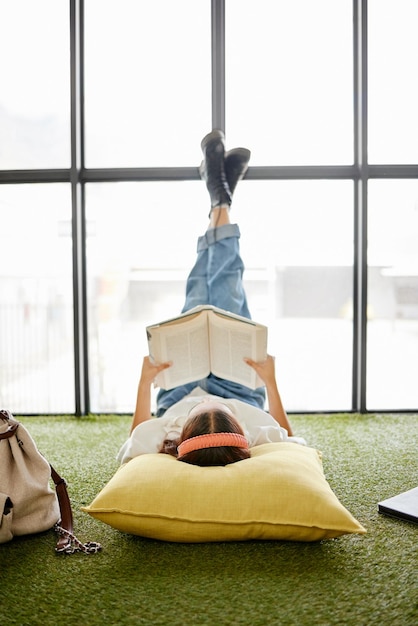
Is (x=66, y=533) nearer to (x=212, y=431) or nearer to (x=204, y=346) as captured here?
(x=212, y=431)

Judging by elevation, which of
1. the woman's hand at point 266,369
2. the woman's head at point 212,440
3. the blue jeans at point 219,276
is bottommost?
the woman's head at point 212,440

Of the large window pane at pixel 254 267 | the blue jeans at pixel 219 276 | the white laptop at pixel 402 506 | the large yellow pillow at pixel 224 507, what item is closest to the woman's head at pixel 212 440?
the large yellow pillow at pixel 224 507

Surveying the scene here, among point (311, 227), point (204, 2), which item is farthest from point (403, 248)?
point (204, 2)

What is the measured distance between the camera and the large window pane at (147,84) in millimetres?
2770

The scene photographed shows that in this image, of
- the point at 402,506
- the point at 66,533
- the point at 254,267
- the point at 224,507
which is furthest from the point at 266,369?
the point at 254,267

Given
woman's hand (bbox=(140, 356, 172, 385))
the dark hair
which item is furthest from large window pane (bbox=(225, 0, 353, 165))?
the dark hair

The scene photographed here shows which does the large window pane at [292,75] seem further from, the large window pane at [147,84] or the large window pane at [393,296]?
the large window pane at [393,296]

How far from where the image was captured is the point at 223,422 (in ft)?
4.79

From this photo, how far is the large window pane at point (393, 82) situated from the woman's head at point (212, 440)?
1801 millimetres

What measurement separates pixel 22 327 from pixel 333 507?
2019 mm

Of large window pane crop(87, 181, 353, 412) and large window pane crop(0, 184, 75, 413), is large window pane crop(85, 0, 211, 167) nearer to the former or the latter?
large window pane crop(87, 181, 353, 412)

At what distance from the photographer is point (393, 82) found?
2752 mm

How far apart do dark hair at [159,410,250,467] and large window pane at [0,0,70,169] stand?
1.78 meters

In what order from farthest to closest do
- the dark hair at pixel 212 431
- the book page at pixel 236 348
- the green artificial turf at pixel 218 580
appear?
the book page at pixel 236 348 < the dark hair at pixel 212 431 < the green artificial turf at pixel 218 580
